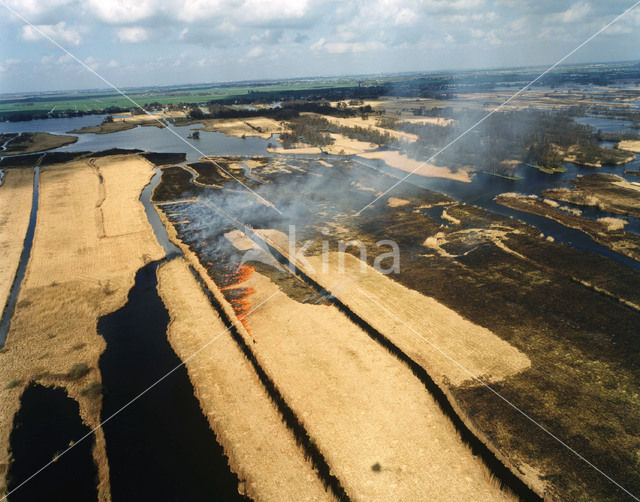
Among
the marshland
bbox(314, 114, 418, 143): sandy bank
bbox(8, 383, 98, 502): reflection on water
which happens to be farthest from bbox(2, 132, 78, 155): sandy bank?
bbox(8, 383, 98, 502): reflection on water

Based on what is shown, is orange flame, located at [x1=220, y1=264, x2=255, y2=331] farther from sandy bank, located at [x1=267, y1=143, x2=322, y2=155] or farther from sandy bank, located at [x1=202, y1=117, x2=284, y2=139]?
sandy bank, located at [x1=202, y1=117, x2=284, y2=139]

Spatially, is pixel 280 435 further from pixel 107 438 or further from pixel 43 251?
pixel 43 251

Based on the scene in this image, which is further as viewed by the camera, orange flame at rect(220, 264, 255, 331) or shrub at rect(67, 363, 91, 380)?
orange flame at rect(220, 264, 255, 331)

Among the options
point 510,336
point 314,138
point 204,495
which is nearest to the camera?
point 204,495

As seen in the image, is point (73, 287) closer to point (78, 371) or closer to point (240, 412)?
point (78, 371)

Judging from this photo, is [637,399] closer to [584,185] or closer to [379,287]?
[379,287]

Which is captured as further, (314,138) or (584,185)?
(314,138)

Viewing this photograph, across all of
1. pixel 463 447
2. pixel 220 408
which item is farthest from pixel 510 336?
pixel 220 408

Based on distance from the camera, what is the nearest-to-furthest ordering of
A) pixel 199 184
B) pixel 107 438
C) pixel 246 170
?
1. pixel 107 438
2. pixel 199 184
3. pixel 246 170
